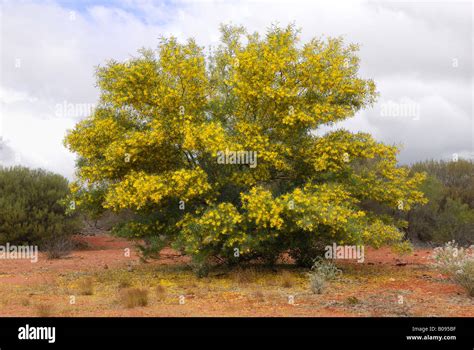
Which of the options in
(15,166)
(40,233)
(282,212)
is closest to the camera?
(282,212)

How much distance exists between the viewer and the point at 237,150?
576 inches

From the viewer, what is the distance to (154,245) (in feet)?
54.0

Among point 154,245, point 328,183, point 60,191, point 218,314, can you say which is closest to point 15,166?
point 60,191

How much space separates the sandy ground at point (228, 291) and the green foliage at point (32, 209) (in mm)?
6749

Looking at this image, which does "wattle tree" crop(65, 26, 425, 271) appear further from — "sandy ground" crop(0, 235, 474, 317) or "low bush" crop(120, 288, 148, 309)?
"low bush" crop(120, 288, 148, 309)

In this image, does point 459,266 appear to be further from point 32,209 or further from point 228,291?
point 32,209

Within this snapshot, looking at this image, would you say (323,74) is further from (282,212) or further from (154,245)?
(154,245)

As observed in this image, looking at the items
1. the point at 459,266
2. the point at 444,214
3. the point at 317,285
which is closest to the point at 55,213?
the point at 444,214

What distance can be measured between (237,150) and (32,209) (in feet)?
55.4

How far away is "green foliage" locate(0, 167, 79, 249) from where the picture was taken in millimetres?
27125

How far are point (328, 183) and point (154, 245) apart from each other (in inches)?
196

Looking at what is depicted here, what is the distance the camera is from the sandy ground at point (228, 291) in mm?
11461

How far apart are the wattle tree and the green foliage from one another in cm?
1138

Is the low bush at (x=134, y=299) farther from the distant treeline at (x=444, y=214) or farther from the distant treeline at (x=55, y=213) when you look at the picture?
the distant treeline at (x=444, y=214)
